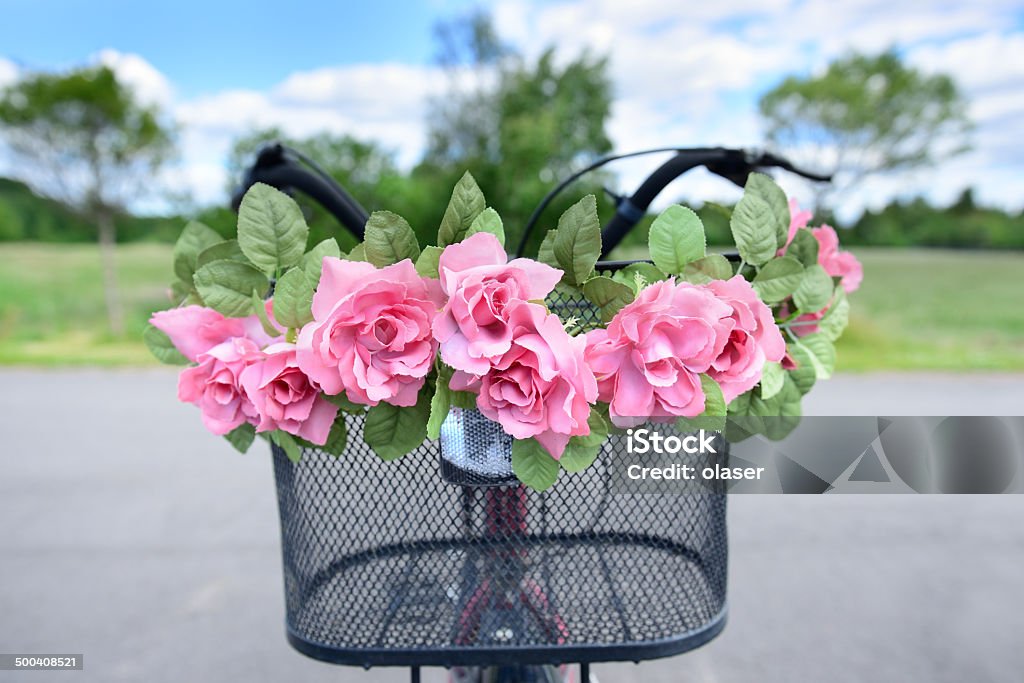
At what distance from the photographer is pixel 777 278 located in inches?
32.0

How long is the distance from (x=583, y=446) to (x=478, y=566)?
0.71 feet

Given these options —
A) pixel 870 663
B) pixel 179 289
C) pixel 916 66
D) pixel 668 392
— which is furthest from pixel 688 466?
pixel 916 66

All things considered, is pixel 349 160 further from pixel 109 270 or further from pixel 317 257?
pixel 317 257

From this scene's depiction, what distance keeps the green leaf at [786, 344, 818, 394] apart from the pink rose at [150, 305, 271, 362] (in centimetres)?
56

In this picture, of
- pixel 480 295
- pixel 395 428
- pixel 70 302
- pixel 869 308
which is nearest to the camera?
pixel 480 295

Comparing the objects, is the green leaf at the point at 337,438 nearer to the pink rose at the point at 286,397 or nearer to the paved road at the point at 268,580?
the pink rose at the point at 286,397

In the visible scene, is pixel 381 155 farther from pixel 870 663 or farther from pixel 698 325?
pixel 698 325

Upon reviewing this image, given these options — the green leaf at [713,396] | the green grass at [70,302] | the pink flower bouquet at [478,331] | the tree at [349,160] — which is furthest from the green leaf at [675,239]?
the green grass at [70,302]

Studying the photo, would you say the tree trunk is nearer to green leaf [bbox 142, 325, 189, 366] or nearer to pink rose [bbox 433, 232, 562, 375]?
green leaf [bbox 142, 325, 189, 366]

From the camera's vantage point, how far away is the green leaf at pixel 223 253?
78cm

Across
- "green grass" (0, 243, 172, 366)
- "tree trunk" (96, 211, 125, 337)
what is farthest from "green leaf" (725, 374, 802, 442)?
"tree trunk" (96, 211, 125, 337)

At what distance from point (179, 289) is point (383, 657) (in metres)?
0.45

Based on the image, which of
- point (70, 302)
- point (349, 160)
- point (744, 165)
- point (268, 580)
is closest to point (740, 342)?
point (744, 165)

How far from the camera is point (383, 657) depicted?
0.83 metres
